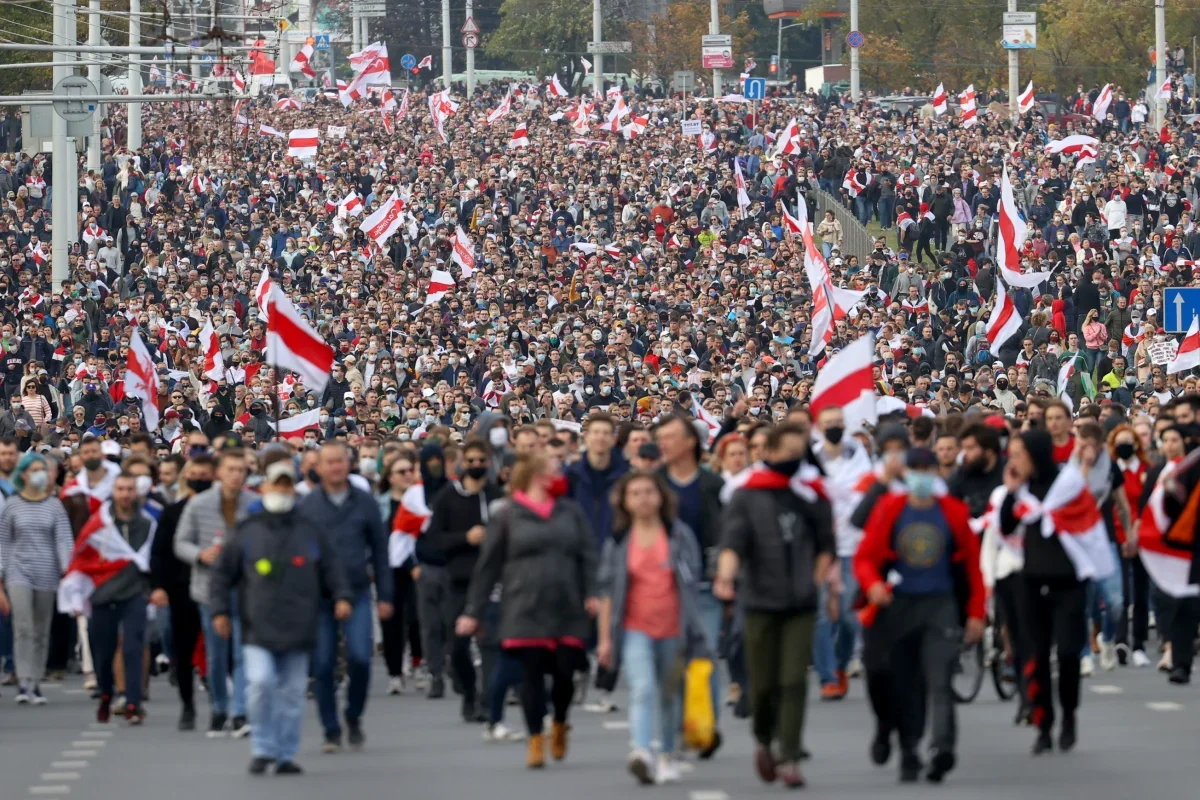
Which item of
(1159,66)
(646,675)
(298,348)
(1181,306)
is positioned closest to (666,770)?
(646,675)

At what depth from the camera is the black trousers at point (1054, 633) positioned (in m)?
12.2

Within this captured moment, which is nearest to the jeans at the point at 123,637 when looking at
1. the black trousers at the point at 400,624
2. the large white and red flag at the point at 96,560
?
the large white and red flag at the point at 96,560

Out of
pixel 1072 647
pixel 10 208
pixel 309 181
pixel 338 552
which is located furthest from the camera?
pixel 309 181

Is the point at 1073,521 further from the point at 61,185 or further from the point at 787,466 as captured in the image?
the point at 61,185

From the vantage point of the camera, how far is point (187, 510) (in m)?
13.9

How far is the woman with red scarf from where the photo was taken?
11945 millimetres

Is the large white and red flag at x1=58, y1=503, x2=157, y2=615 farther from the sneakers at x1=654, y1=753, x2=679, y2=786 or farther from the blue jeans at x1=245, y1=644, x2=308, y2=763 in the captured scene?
the sneakers at x1=654, y1=753, x2=679, y2=786

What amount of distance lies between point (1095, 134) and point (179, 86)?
2630cm

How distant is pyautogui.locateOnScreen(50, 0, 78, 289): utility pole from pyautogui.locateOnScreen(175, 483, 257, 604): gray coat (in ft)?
87.4

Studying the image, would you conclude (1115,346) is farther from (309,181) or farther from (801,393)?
(309,181)

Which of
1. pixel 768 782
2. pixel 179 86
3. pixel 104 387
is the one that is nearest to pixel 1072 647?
pixel 768 782

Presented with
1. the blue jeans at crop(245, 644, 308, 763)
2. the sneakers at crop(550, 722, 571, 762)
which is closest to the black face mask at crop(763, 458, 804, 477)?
the sneakers at crop(550, 722, 571, 762)

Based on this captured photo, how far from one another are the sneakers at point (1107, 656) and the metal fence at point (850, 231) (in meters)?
29.7

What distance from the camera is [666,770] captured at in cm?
1170
